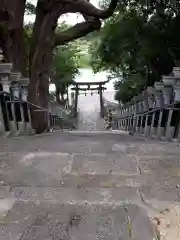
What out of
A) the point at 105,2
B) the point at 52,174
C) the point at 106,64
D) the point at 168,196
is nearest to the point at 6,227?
the point at 52,174

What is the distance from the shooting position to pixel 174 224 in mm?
2246

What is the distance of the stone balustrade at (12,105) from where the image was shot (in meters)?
5.70

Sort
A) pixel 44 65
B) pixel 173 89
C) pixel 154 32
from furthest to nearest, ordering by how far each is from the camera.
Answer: pixel 154 32, pixel 44 65, pixel 173 89

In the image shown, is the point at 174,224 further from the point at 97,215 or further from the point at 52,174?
the point at 52,174

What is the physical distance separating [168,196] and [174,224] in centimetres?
40

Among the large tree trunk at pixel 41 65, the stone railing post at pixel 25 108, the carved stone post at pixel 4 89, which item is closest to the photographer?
the carved stone post at pixel 4 89

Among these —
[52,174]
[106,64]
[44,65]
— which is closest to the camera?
[52,174]

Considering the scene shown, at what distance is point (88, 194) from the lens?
2.64 m

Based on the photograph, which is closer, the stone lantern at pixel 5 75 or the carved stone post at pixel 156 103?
the stone lantern at pixel 5 75

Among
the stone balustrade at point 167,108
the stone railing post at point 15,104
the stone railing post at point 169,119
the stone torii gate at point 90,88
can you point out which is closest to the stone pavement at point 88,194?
the stone balustrade at point 167,108

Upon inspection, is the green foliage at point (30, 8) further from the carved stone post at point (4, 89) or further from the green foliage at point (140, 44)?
the carved stone post at point (4, 89)

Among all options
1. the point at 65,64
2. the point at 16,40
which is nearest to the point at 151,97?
the point at 16,40

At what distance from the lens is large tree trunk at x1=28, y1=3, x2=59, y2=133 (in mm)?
8320

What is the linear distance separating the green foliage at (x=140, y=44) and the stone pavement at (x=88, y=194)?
637 cm
